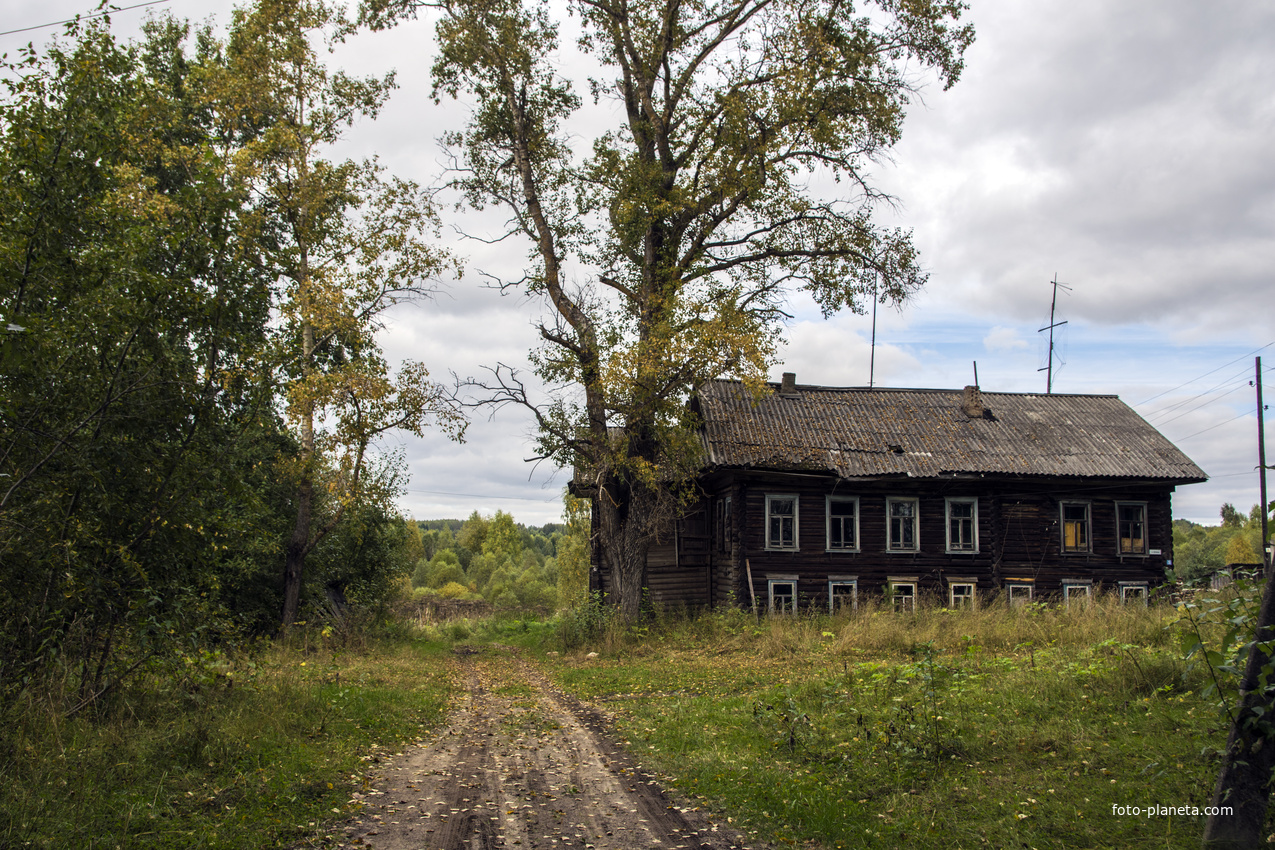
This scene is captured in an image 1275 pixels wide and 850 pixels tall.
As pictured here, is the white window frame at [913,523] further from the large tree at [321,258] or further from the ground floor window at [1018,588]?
the large tree at [321,258]

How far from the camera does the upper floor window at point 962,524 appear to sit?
23.1m

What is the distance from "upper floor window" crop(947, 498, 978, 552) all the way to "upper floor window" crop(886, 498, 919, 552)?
1.09 metres

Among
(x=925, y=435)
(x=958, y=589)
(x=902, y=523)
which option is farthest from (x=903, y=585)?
(x=925, y=435)

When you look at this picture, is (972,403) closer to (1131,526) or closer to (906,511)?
→ (906,511)

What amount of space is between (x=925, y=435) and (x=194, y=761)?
72.6 ft

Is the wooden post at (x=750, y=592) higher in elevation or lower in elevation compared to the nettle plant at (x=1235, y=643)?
lower

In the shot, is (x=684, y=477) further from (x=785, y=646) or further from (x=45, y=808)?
(x=45, y=808)

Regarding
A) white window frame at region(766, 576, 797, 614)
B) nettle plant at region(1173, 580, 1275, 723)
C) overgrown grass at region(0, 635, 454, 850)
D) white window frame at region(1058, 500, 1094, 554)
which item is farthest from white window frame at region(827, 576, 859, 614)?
nettle plant at region(1173, 580, 1275, 723)

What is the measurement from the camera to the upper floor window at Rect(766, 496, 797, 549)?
881 inches

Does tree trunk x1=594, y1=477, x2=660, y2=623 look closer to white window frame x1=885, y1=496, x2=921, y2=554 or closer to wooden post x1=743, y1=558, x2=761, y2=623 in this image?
wooden post x1=743, y1=558, x2=761, y2=623

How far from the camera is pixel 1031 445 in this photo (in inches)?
952

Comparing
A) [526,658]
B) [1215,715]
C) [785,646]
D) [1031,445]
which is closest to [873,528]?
[1031,445]

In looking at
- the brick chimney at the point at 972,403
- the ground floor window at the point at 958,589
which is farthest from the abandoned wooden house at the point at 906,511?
the brick chimney at the point at 972,403

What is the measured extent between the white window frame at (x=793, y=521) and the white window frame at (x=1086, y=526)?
8514 millimetres
